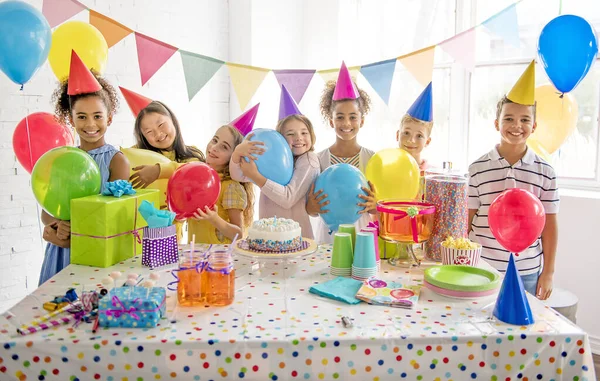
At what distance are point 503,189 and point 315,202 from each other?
72cm

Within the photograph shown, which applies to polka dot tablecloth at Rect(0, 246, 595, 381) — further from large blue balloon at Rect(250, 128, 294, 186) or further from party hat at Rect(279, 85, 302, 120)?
party hat at Rect(279, 85, 302, 120)

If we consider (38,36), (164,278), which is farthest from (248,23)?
(164,278)

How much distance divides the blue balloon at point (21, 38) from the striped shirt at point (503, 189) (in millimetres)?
1673

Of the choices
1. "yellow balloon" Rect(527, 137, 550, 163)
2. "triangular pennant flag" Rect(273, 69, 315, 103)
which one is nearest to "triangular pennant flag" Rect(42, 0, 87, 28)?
"triangular pennant flag" Rect(273, 69, 315, 103)

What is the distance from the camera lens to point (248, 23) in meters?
3.54

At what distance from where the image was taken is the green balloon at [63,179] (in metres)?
1.57

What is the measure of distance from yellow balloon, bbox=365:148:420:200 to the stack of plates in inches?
20.4

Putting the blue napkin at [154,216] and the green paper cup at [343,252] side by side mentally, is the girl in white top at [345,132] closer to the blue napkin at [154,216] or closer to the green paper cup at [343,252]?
the green paper cup at [343,252]

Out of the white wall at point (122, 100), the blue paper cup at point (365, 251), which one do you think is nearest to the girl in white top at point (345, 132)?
the blue paper cup at point (365, 251)

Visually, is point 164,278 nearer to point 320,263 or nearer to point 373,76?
point 320,263

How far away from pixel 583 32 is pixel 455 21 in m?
1.51

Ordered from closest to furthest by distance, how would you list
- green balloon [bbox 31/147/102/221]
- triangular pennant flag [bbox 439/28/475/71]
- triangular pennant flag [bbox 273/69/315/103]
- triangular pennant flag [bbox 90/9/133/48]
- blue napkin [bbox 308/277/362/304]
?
1. blue napkin [bbox 308/277/362/304]
2. green balloon [bbox 31/147/102/221]
3. triangular pennant flag [bbox 90/9/133/48]
4. triangular pennant flag [bbox 439/28/475/71]
5. triangular pennant flag [bbox 273/69/315/103]

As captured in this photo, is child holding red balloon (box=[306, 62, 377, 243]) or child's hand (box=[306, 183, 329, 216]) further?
child holding red balloon (box=[306, 62, 377, 243])

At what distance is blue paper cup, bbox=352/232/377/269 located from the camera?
4.80 ft
